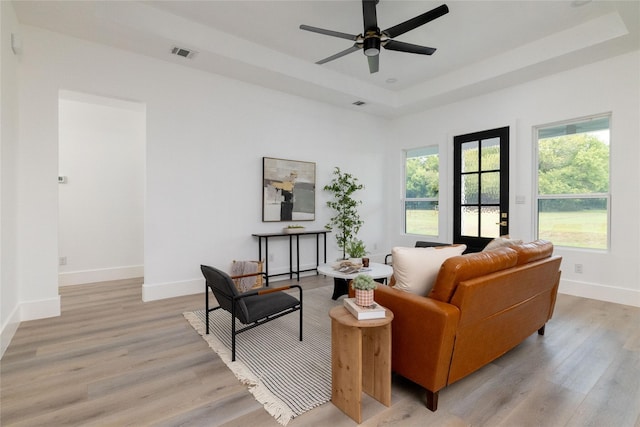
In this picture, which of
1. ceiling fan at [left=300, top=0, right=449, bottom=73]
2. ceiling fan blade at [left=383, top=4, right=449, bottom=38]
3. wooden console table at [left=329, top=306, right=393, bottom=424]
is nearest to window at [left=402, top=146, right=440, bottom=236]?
ceiling fan at [left=300, top=0, right=449, bottom=73]

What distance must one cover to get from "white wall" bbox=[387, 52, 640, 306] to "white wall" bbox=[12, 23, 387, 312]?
2812mm

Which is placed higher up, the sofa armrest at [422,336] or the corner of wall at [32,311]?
the sofa armrest at [422,336]

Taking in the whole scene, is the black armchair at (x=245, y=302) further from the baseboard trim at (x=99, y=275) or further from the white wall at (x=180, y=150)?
the baseboard trim at (x=99, y=275)

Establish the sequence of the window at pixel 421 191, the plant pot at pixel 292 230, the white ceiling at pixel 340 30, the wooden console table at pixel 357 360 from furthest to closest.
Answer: the window at pixel 421 191
the plant pot at pixel 292 230
the white ceiling at pixel 340 30
the wooden console table at pixel 357 360

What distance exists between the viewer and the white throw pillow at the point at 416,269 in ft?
6.86

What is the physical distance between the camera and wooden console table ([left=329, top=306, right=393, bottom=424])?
176 cm

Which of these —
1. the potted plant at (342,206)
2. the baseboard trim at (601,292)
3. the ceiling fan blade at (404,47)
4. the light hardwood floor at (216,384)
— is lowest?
the light hardwood floor at (216,384)

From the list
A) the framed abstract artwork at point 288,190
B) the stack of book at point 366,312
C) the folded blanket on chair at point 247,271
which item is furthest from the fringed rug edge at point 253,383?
the framed abstract artwork at point 288,190

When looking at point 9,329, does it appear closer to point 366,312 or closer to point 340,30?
point 366,312

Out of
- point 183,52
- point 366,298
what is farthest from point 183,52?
point 366,298

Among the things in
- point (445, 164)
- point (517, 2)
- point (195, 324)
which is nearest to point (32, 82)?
point (195, 324)

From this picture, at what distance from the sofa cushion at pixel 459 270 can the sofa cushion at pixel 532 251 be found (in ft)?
1.24

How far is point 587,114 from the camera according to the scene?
4176 millimetres

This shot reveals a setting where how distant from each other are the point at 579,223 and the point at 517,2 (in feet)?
9.87
